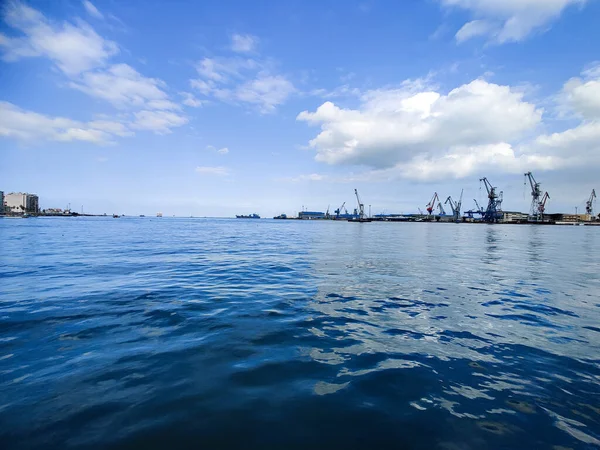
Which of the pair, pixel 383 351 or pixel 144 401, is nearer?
pixel 144 401

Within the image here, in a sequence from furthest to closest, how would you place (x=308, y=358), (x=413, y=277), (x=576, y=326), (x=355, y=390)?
1. (x=413, y=277)
2. (x=576, y=326)
3. (x=308, y=358)
4. (x=355, y=390)

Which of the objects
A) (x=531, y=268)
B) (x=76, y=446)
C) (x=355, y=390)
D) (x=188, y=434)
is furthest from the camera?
(x=531, y=268)

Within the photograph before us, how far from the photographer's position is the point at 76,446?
3512 mm

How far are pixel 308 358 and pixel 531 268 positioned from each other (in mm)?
19252

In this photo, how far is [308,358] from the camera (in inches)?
234

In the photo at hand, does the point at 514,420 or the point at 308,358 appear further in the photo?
the point at 308,358

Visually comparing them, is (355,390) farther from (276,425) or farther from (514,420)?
(514,420)

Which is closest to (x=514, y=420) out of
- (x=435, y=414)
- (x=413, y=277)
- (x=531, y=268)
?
(x=435, y=414)

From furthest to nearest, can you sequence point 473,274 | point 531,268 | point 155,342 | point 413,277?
point 531,268
point 473,274
point 413,277
point 155,342

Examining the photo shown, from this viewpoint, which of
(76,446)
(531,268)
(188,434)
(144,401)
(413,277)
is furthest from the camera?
(531,268)

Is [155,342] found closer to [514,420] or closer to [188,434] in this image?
[188,434]

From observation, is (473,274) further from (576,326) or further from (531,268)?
(576,326)

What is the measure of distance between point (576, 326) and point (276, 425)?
355 inches

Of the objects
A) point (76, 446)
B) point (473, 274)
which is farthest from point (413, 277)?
point (76, 446)
